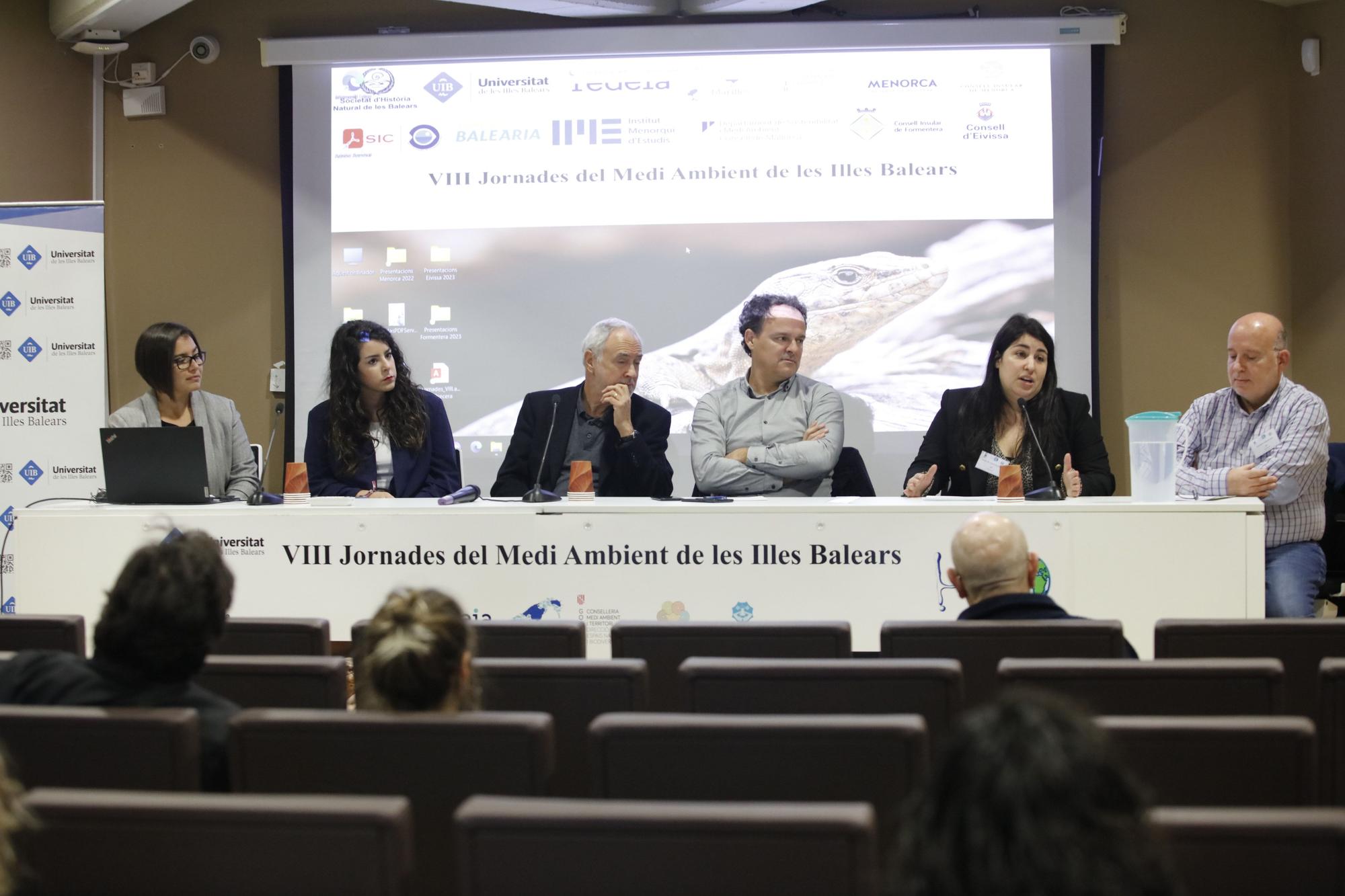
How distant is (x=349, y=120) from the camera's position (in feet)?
19.8

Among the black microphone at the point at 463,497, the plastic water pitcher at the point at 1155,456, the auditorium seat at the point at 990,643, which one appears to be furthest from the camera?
the black microphone at the point at 463,497

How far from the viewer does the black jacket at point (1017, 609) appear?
7.93ft

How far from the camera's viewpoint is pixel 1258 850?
1132 millimetres

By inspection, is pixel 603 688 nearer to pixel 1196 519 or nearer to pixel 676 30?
pixel 1196 519

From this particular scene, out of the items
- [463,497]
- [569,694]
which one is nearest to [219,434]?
[463,497]

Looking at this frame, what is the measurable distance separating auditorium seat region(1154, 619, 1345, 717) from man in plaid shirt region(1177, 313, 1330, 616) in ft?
5.08

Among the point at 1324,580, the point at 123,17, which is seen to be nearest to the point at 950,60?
the point at 1324,580

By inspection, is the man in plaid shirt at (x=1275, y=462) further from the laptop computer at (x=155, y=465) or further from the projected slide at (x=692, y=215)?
the laptop computer at (x=155, y=465)

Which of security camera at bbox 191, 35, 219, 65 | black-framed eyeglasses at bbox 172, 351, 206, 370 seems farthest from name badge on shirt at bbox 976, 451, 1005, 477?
security camera at bbox 191, 35, 219, 65

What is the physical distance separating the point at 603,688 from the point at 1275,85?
5.43m

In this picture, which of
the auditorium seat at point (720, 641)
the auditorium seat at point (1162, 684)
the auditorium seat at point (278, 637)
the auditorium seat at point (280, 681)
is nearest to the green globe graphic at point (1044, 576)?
the auditorium seat at point (720, 641)

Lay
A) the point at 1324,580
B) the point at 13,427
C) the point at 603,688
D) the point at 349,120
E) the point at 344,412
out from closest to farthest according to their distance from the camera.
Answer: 1. the point at 603,688
2. the point at 1324,580
3. the point at 344,412
4. the point at 13,427
5. the point at 349,120

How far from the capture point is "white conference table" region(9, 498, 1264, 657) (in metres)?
3.53

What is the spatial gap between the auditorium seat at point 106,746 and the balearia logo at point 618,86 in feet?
15.8
